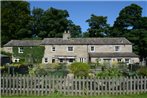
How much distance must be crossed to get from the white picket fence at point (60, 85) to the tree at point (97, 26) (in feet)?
221

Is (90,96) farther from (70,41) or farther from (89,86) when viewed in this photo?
(70,41)

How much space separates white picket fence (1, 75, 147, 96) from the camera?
18672mm

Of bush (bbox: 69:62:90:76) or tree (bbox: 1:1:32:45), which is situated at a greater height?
tree (bbox: 1:1:32:45)

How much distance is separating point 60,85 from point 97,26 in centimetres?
7000

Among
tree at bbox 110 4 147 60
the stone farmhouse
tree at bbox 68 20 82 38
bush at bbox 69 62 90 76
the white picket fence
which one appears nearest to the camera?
the white picket fence

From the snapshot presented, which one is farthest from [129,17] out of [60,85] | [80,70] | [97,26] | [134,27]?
[60,85]

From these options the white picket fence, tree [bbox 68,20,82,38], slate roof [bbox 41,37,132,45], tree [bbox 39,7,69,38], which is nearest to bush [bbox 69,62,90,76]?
the white picket fence

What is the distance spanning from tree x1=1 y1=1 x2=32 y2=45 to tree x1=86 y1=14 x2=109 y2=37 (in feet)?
52.0

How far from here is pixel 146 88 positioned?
1930cm

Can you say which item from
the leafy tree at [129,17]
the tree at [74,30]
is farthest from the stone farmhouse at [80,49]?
the tree at [74,30]

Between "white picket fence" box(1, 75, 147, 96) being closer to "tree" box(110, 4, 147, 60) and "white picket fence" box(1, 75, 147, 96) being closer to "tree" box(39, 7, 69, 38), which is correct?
"tree" box(110, 4, 147, 60)

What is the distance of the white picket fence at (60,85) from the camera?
18672mm

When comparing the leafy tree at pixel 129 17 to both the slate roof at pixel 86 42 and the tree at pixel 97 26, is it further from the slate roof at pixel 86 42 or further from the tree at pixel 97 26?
the slate roof at pixel 86 42

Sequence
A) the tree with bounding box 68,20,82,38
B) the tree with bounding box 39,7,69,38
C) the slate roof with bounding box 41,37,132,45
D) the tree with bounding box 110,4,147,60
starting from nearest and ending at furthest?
the slate roof with bounding box 41,37,132,45 < the tree with bounding box 110,4,147,60 < the tree with bounding box 39,7,69,38 < the tree with bounding box 68,20,82,38
